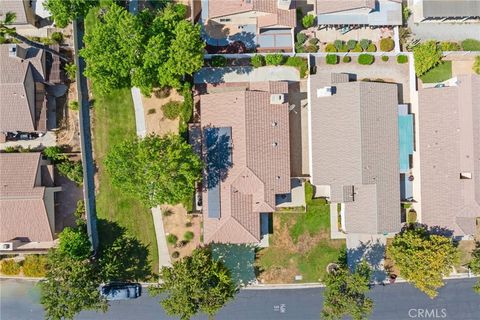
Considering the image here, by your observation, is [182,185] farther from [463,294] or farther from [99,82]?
[463,294]

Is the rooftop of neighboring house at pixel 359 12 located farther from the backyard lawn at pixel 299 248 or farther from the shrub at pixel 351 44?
the backyard lawn at pixel 299 248

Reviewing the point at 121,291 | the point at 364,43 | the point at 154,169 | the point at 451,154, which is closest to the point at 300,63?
the point at 364,43

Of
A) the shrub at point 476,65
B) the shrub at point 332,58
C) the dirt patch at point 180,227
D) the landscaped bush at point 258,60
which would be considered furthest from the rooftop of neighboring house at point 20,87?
the shrub at point 476,65

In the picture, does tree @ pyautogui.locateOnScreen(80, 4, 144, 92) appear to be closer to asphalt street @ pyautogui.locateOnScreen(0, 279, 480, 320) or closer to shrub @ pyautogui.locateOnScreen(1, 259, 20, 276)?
shrub @ pyautogui.locateOnScreen(1, 259, 20, 276)

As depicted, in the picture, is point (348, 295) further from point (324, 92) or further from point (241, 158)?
point (324, 92)

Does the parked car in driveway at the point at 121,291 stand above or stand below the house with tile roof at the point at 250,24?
below

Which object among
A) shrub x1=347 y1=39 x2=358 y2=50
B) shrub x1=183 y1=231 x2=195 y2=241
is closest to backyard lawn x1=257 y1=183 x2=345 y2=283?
shrub x1=183 y1=231 x2=195 y2=241
